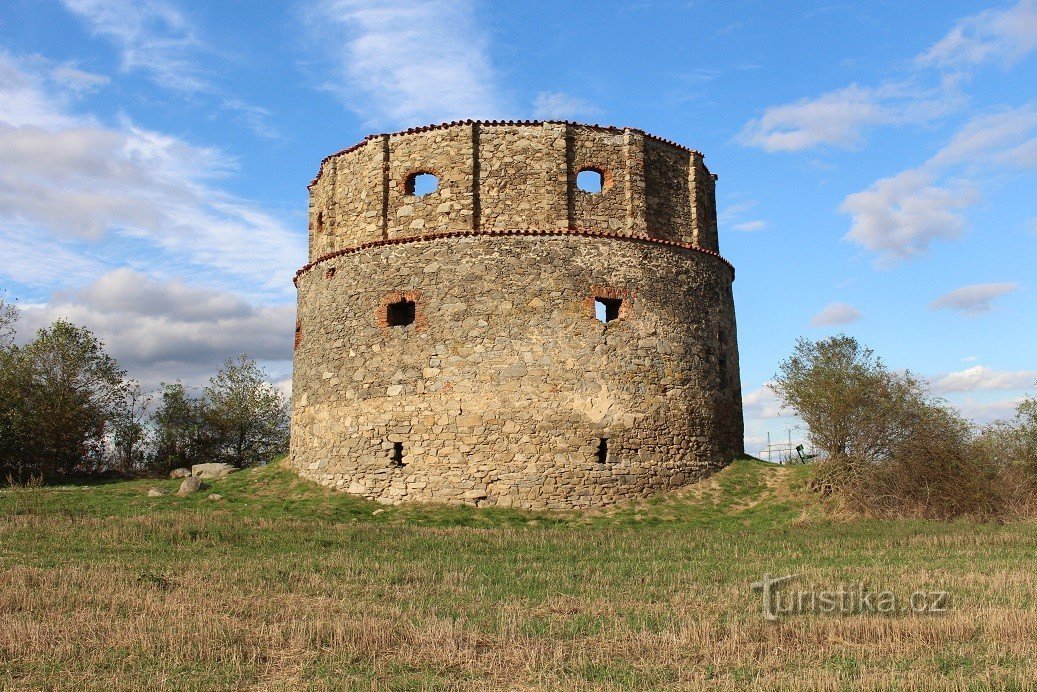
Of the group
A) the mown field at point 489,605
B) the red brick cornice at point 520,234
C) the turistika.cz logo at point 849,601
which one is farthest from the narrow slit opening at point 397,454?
the turistika.cz logo at point 849,601

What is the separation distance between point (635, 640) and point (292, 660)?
2659mm

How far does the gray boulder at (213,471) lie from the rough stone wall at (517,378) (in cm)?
404

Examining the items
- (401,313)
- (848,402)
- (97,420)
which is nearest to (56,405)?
(97,420)

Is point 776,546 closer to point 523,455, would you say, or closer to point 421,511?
point 523,455

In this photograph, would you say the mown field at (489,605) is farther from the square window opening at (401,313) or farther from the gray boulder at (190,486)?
the square window opening at (401,313)

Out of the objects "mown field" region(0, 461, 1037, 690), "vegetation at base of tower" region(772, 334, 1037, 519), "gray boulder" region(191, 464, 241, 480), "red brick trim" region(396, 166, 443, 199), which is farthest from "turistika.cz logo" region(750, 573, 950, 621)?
"gray boulder" region(191, 464, 241, 480)

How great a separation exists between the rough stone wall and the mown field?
1.75 m

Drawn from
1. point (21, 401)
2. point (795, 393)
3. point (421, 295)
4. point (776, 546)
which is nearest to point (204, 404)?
point (21, 401)

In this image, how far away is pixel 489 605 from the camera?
8.10 m

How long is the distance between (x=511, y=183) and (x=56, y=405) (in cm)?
1917

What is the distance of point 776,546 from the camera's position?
12.3 m

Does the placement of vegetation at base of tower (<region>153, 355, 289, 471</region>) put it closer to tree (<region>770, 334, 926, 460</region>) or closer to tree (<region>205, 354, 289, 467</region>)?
tree (<region>205, 354, 289, 467</region>)

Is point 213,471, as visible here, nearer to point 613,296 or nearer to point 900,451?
point 613,296

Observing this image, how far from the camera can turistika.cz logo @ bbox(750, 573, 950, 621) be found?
300 inches
